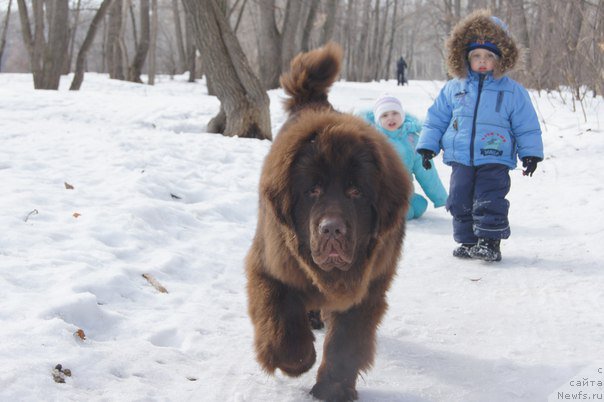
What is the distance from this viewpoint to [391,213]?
273cm

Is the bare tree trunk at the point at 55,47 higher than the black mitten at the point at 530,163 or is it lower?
higher

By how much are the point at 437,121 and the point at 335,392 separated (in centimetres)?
323

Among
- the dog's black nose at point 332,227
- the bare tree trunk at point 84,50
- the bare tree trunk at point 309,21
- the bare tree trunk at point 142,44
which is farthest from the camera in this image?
the bare tree trunk at point 142,44

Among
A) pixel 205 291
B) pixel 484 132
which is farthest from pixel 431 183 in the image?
pixel 205 291

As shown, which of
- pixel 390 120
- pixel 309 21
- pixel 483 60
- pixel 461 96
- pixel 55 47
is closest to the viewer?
pixel 483 60

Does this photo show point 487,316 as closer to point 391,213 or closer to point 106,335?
point 391,213

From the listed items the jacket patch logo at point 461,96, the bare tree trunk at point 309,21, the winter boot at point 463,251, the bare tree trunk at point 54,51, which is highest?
the bare tree trunk at point 309,21

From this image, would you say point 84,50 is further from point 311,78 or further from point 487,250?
point 487,250

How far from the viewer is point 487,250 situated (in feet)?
16.3

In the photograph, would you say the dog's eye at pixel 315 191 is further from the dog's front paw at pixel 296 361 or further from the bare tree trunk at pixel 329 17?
the bare tree trunk at pixel 329 17

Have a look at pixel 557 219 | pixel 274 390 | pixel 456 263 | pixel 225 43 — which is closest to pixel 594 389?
pixel 274 390

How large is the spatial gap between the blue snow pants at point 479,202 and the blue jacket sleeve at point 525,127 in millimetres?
263

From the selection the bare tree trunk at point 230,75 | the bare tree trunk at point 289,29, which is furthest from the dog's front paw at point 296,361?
the bare tree trunk at point 289,29

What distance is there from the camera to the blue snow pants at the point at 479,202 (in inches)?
196
